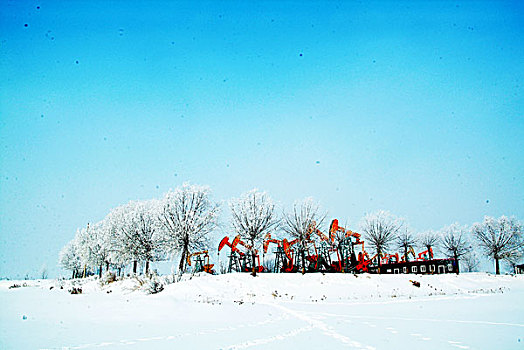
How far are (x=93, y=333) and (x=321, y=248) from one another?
91.5 ft

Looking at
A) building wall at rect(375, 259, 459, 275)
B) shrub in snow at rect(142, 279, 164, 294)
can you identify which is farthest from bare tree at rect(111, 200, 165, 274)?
building wall at rect(375, 259, 459, 275)

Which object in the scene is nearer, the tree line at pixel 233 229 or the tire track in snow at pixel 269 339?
the tire track in snow at pixel 269 339

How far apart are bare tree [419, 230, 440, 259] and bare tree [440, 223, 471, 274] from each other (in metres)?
1.32

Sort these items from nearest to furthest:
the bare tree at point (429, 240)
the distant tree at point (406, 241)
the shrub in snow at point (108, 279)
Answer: the shrub in snow at point (108, 279), the distant tree at point (406, 241), the bare tree at point (429, 240)

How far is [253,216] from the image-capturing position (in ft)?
106

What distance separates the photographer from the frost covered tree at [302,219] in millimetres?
36938

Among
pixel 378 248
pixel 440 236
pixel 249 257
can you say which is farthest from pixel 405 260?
pixel 249 257

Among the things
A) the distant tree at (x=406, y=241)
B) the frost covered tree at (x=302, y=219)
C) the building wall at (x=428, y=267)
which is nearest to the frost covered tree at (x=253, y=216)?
the frost covered tree at (x=302, y=219)

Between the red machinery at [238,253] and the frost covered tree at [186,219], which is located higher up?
the frost covered tree at [186,219]

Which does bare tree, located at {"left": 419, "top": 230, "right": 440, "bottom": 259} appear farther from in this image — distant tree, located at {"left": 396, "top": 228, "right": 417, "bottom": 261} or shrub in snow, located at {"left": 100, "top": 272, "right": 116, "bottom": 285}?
shrub in snow, located at {"left": 100, "top": 272, "right": 116, "bottom": 285}

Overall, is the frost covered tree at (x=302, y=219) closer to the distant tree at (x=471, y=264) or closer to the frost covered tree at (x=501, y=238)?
the frost covered tree at (x=501, y=238)

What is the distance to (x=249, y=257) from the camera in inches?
1287


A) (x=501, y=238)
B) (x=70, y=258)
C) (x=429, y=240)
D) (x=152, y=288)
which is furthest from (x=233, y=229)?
(x=70, y=258)

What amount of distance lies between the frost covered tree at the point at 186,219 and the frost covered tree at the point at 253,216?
2.65 metres
